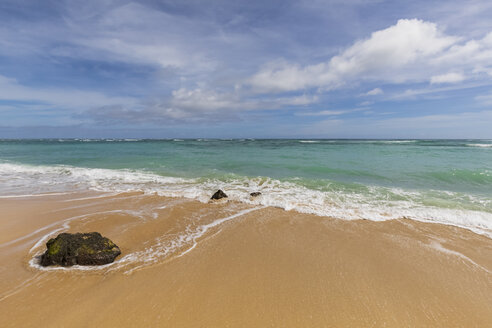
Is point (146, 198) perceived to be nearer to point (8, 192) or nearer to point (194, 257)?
point (194, 257)

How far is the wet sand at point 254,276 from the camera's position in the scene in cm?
290

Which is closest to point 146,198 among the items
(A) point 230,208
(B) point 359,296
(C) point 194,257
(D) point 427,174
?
(A) point 230,208

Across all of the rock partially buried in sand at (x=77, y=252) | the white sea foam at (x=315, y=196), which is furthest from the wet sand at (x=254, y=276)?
the white sea foam at (x=315, y=196)

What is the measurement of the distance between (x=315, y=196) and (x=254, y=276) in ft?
17.9

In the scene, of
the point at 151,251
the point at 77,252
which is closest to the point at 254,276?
the point at 151,251

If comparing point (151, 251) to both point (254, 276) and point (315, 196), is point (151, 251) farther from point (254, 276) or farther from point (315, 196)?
point (315, 196)

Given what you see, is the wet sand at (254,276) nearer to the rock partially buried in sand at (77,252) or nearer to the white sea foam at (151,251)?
the white sea foam at (151,251)

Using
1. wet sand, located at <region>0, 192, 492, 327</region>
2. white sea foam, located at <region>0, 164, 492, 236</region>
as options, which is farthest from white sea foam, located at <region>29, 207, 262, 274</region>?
white sea foam, located at <region>0, 164, 492, 236</region>

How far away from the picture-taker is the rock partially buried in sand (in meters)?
3.86

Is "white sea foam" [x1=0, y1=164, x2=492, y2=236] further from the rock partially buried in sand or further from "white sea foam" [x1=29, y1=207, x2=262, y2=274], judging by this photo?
the rock partially buried in sand

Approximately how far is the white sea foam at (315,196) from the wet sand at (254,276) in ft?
2.55

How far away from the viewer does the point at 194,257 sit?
4258 millimetres

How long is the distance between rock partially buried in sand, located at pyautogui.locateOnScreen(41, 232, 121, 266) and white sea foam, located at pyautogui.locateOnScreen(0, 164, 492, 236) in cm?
414

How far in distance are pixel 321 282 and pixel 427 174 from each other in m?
12.9
